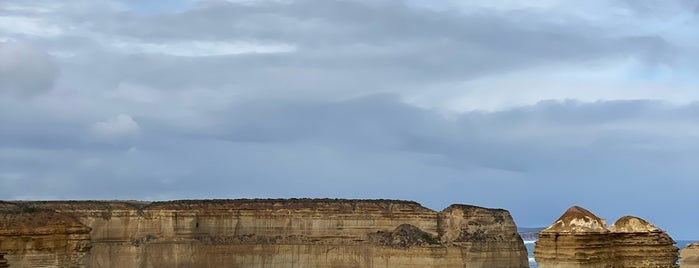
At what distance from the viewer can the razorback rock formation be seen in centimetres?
10550

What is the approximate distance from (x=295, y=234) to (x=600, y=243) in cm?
9573

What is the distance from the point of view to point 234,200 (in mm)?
119000

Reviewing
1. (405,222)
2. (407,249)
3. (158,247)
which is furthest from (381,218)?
(158,247)

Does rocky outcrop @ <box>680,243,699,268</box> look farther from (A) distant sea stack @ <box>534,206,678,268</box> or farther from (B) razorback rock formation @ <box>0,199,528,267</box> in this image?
(B) razorback rock formation @ <box>0,199,528,267</box>

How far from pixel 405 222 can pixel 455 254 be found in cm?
1082

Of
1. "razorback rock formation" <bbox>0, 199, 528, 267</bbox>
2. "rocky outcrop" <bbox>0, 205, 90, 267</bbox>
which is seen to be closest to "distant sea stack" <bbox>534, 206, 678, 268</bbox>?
"rocky outcrop" <bbox>0, 205, 90, 267</bbox>

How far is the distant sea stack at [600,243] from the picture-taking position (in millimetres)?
19000

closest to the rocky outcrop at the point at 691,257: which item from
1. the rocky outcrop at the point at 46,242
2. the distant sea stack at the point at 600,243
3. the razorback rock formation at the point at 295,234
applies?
the rocky outcrop at the point at 46,242

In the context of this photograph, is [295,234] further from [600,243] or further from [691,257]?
[600,243]

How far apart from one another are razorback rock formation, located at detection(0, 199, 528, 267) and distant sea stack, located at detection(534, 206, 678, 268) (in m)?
83.8

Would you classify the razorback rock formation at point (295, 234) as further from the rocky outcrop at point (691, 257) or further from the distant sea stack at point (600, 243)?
the distant sea stack at point (600, 243)

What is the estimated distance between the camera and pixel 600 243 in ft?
63.0

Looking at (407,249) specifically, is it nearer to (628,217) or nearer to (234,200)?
(234,200)

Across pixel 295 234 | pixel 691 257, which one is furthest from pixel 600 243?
pixel 295 234
